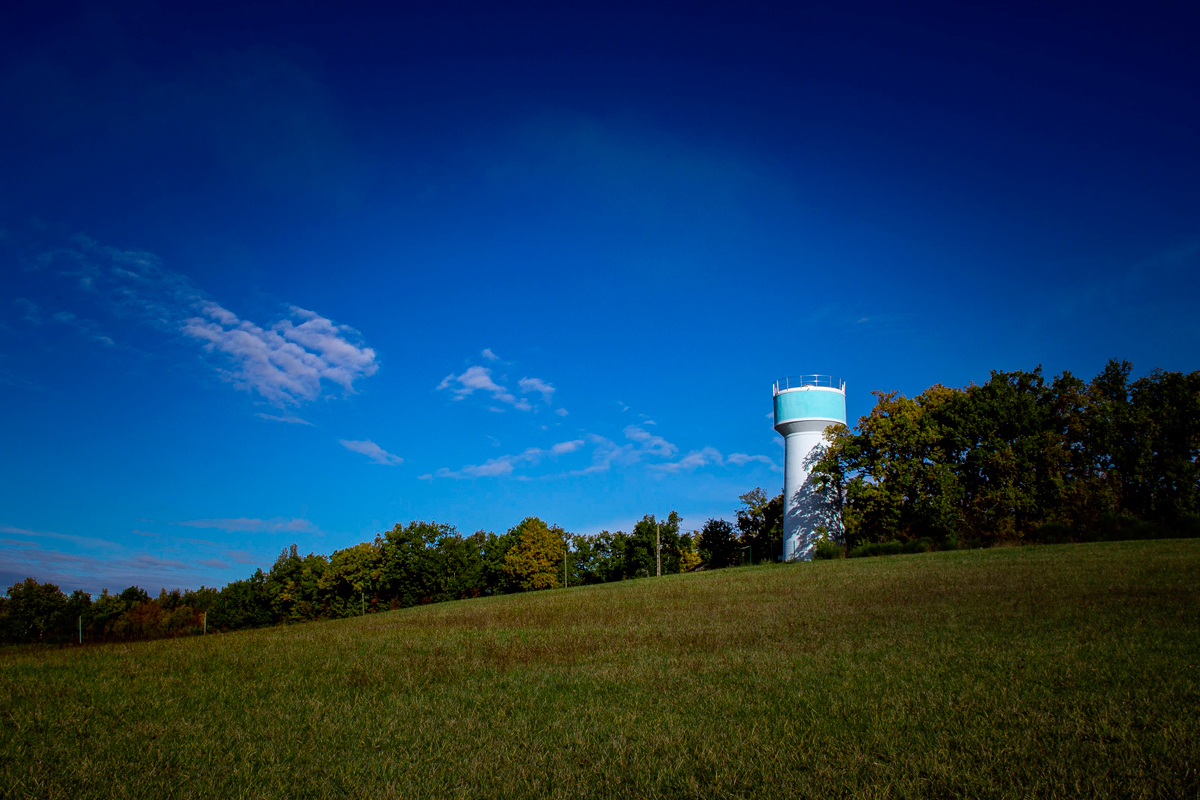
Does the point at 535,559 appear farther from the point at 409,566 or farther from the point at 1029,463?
the point at 1029,463

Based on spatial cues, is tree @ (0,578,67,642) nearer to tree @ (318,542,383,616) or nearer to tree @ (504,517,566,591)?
tree @ (318,542,383,616)

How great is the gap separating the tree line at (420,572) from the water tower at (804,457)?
11.3 meters

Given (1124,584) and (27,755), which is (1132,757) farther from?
(1124,584)

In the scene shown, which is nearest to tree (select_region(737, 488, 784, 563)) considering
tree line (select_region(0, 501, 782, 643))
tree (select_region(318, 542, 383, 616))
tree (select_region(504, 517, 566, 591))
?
tree line (select_region(0, 501, 782, 643))

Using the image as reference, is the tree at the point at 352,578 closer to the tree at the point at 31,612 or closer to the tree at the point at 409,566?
the tree at the point at 409,566

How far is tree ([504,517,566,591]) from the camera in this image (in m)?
62.8

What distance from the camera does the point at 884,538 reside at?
147ft

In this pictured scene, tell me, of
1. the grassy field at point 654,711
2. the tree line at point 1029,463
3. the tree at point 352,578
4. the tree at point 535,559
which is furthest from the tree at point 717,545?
the grassy field at point 654,711

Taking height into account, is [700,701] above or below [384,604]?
above

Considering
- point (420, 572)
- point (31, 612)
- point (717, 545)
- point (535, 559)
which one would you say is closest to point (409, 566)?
point (420, 572)

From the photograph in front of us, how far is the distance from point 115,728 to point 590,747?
17.4 ft

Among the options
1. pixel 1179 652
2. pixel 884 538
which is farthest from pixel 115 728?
pixel 884 538

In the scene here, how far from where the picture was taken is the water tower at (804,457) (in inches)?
1909

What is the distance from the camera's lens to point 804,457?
164 ft
